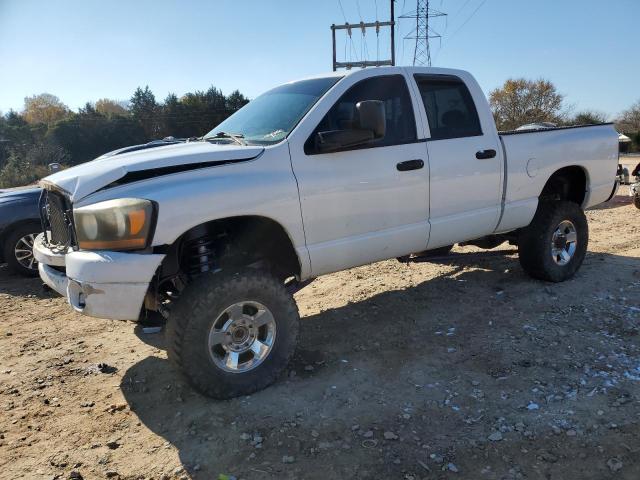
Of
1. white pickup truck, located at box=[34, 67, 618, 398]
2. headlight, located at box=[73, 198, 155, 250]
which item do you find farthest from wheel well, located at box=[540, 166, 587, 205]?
headlight, located at box=[73, 198, 155, 250]

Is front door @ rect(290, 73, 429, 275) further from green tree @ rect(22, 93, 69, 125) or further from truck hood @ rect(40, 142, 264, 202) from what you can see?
green tree @ rect(22, 93, 69, 125)

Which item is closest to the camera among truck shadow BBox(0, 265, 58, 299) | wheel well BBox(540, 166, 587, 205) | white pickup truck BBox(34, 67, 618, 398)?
white pickup truck BBox(34, 67, 618, 398)

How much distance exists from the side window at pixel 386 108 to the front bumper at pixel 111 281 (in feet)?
5.29

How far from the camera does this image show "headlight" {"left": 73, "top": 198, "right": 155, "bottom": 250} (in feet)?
9.80

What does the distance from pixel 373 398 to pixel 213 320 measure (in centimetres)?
118

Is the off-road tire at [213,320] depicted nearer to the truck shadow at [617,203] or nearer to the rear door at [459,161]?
the rear door at [459,161]

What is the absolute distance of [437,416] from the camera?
10.3 ft

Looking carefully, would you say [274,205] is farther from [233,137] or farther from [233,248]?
[233,137]

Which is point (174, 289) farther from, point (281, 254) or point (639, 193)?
point (639, 193)

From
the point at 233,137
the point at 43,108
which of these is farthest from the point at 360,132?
the point at 43,108

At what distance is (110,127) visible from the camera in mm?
40938

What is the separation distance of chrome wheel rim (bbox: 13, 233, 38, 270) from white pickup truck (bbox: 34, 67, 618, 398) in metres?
2.99

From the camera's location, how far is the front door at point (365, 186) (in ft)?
12.0

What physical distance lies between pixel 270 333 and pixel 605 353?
256 centimetres
